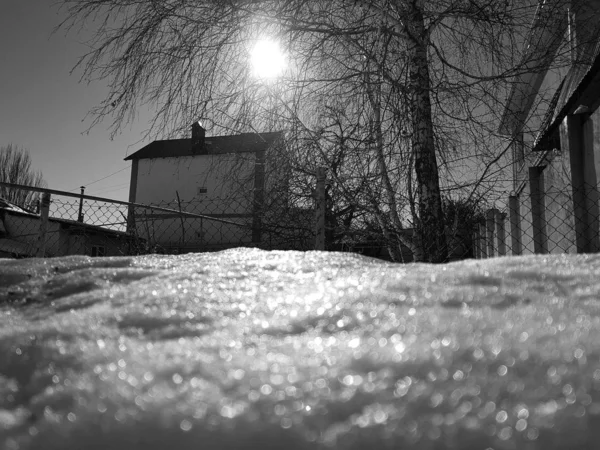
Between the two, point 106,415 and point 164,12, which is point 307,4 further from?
point 106,415

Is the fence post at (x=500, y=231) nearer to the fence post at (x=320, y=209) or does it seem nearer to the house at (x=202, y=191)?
the house at (x=202, y=191)

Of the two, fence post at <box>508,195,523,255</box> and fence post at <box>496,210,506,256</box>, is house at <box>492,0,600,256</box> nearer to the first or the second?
fence post at <box>508,195,523,255</box>

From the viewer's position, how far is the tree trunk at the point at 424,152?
13.3 ft

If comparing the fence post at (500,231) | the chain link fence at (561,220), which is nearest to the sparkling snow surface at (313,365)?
the chain link fence at (561,220)

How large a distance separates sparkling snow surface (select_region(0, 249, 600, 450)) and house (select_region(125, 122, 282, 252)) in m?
3.59

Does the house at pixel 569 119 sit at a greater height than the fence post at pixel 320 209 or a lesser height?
greater

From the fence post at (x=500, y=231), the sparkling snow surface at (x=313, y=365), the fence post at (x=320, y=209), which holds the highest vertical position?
the fence post at (x=500, y=231)

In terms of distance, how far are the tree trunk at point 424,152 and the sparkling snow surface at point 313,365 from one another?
308 cm

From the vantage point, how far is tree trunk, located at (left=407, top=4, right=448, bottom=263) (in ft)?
13.3

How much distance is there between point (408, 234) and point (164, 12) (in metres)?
3.00

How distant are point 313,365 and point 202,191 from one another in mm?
21350

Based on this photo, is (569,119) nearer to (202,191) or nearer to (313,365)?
(313,365)

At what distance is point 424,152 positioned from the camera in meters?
4.12

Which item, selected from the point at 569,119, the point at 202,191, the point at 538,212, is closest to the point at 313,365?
the point at 569,119
